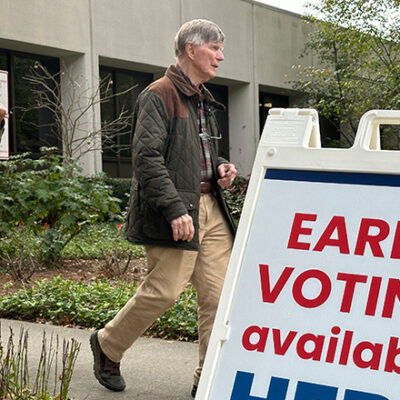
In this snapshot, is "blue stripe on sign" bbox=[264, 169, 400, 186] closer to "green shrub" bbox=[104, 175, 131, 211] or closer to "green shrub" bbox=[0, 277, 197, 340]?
"green shrub" bbox=[0, 277, 197, 340]

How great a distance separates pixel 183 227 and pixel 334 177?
1.40m

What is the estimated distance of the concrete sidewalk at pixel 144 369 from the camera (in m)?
4.08

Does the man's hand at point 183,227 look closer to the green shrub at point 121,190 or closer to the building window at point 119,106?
the green shrub at point 121,190

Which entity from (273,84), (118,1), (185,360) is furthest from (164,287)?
(273,84)

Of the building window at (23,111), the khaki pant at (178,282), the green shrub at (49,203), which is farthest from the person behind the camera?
the building window at (23,111)

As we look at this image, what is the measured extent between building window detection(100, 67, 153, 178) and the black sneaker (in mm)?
15473

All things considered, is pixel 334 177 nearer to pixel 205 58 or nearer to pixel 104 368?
pixel 205 58

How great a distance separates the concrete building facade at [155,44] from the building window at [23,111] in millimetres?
59

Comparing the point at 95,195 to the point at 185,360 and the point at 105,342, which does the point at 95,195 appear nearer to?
the point at 185,360

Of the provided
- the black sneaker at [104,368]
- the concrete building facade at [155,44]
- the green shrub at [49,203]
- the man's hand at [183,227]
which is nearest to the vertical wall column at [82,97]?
the concrete building facade at [155,44]

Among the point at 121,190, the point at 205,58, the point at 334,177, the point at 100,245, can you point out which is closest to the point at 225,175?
the point at 205,58

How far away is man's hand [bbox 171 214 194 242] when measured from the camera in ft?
11.7

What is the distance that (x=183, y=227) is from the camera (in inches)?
141

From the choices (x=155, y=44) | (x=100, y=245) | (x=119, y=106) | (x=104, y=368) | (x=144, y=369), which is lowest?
(x=144, y=369)
